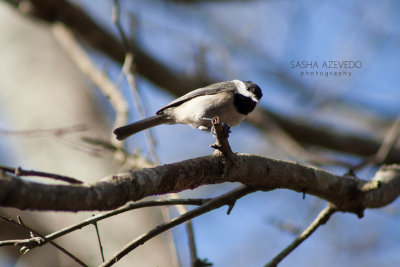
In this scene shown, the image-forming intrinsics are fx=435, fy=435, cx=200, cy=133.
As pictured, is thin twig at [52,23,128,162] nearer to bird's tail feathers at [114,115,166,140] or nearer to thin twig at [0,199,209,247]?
bird's tail feathers at [114,115,166,140]

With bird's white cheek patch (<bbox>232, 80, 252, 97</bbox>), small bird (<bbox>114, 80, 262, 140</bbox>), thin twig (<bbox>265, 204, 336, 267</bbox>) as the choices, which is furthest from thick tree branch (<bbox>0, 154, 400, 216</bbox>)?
bird's white cheek patch (<bbox>232, 80, 252, 97</bbox>)

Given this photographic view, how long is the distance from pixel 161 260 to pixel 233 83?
1.97m

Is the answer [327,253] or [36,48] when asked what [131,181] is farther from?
[327,253]

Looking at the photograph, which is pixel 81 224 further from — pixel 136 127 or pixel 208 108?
pixel 208 108

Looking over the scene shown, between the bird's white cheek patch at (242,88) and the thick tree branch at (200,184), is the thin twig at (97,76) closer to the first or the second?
the bird's white cheek patch at (242,88)

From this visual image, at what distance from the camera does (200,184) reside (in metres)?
2.18

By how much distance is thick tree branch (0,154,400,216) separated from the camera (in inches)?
52.2

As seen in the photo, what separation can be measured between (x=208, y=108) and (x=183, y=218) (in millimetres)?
1649

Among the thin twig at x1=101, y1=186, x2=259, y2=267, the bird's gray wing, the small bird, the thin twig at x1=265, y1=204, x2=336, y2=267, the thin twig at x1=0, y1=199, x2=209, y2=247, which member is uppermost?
the bird's gray wing

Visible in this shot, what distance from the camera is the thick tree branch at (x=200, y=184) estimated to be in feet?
4.35

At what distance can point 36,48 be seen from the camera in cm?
602

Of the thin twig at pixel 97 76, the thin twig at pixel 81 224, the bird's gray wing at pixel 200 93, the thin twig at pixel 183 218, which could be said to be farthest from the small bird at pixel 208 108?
the thin twig at pixel 81 224

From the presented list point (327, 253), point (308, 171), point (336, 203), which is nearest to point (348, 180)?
point (336, 203)

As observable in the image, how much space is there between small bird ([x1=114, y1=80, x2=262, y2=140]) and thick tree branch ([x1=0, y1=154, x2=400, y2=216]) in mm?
1194
